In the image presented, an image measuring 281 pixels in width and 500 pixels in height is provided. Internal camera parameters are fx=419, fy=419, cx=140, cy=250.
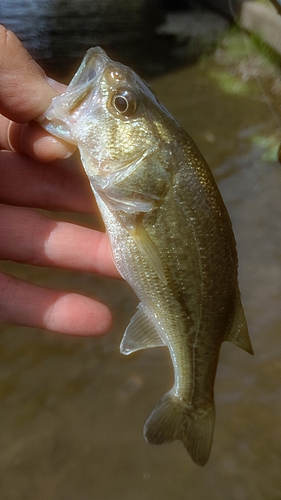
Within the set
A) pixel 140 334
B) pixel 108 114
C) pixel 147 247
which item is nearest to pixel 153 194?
pixel 147 247

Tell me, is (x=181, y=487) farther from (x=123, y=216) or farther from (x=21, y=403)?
(x=123, y=216)

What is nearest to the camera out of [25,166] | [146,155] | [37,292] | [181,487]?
[146,155]

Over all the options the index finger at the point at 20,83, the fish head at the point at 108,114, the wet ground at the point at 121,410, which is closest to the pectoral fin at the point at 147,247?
the fish head at the point at 108,114

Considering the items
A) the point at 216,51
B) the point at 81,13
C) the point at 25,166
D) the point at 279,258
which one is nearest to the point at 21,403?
the point at 25,166

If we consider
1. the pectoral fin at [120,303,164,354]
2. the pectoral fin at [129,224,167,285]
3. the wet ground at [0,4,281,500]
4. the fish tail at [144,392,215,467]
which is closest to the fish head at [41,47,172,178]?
the pectoral fin at [129,224,167,285]

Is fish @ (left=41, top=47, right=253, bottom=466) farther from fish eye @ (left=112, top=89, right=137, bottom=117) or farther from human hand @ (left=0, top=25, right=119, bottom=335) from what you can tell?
human hand @ (left=0, top=25, right=119, bottom=335)

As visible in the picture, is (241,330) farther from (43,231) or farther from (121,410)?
(121,410)
